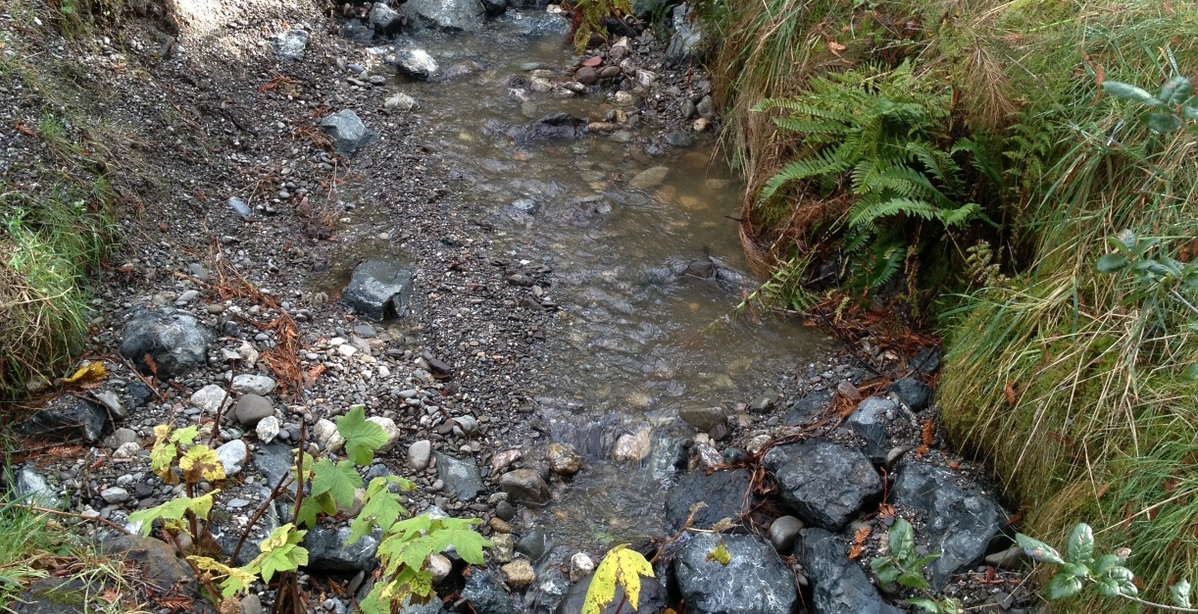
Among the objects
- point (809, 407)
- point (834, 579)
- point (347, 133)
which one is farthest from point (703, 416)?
point (347, 133)

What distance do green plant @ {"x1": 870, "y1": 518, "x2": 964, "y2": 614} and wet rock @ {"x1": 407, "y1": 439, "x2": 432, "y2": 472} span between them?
5.33ft

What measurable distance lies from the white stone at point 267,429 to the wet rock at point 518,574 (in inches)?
37.1

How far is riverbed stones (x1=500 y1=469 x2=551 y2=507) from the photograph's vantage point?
10.9 feet

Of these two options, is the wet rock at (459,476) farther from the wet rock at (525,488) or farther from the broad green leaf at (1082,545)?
the broad green leaf at (1082,545)

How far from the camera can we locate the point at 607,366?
3941 millimetres

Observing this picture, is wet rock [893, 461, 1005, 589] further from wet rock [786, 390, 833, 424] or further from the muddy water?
the muddy water

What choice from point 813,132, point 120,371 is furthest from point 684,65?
point 120,371

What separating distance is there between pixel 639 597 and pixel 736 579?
334 mm

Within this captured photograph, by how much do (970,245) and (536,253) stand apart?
201 centimetres

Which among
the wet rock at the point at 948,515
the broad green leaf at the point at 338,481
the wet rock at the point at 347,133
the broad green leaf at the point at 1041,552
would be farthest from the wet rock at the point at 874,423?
the wet rock at the point at 347,133

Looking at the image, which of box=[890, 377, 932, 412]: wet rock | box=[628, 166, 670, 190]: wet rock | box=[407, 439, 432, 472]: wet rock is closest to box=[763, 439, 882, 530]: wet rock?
box=[890, 377, 932, 412]: wet rock

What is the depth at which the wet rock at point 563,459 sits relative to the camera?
346 cm

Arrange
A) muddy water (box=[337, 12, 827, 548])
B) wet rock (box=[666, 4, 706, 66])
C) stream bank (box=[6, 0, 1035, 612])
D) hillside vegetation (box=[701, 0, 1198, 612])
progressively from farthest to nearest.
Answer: wet rock (box=[666, 4, 706, 66]) → muddy water (box=[337, 12, 827, 548]) → stream bank (box=[6, 0, 1035, 612]) → hillside vegetation (box=[701, 0, 1198, 612])

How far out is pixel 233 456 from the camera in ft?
9.97
